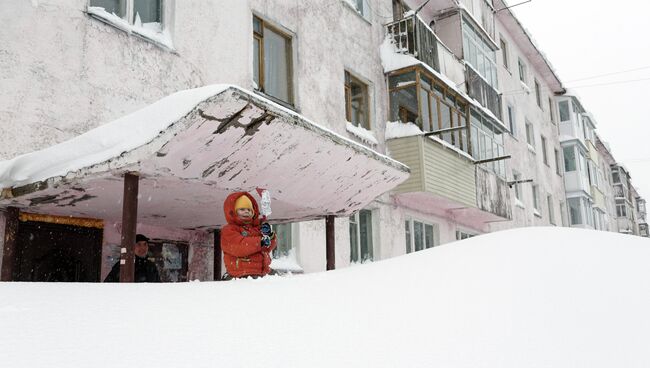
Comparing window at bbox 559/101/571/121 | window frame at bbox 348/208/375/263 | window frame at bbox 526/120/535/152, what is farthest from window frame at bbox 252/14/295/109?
window at bbox 559/101/571/121

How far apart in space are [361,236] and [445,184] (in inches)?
108

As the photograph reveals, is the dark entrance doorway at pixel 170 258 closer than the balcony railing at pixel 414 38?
Yes

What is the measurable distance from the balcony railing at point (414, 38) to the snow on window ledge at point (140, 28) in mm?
6705

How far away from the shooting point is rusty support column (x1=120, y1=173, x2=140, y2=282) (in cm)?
430

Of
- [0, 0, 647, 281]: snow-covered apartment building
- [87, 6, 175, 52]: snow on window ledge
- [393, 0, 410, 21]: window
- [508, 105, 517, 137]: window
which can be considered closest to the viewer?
[0, 0, 647, 281]: snow-covered apartment building

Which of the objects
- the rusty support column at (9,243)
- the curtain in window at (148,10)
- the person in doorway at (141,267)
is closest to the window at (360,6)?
the curtain in window at (148,10)

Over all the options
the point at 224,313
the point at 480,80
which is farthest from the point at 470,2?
the point at 224,313

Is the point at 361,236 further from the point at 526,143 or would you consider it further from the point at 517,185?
the point at 526,143

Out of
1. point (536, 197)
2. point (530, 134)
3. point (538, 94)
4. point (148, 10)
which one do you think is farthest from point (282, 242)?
point (538, 94)

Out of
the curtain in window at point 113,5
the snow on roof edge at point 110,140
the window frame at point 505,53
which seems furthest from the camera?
the window frame at point 505,53

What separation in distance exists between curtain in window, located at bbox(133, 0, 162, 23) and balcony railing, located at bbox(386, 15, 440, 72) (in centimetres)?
662

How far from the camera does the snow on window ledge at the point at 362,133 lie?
36.6 feet

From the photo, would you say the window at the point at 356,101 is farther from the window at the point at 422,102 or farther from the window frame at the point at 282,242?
the window frame at the point at 282,242

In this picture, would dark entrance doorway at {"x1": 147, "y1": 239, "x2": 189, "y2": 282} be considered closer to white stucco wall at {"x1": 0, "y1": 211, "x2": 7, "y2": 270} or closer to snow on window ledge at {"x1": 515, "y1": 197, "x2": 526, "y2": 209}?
white stucco wall at {"x1": 0, "y1": 211, "x2": 7, "y2": 270}
